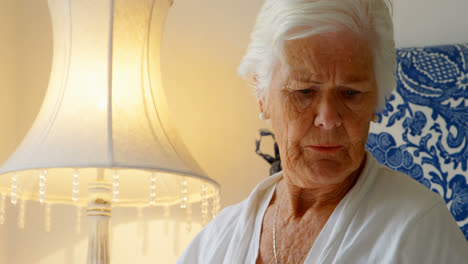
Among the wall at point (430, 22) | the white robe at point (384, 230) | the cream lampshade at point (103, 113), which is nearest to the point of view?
the white robe at point (384, 230)

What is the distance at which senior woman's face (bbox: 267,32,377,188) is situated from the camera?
89 cm

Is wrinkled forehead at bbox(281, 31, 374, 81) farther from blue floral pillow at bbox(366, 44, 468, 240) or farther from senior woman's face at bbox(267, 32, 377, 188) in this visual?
blue floral pillow at bbox(366, 44, 468, 240)

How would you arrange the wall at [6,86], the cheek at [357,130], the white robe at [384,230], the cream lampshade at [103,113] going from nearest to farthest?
the white robe at [384,230], the cheek at [357,130], the cream lampshade at [103,113], the wall at [6,86]

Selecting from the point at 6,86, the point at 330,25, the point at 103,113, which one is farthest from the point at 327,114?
the point at 6,86

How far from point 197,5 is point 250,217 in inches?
46.0

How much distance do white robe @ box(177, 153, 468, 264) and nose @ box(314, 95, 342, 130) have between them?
0.40 feet

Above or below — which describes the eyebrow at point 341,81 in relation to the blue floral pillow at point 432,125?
above

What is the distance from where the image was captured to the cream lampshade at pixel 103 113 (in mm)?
1395

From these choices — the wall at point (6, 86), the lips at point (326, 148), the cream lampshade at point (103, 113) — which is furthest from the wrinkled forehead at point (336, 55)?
the wall at point (6, 86)

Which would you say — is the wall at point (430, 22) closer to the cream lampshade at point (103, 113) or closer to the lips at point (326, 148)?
the cream lampshade at point (103, 113)

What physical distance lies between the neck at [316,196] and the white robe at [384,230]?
3cm

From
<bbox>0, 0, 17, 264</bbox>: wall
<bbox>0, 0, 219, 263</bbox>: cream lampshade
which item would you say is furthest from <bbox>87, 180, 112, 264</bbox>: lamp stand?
<bbox>0, 0, 17, 264</bbox>: wall

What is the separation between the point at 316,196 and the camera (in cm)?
100

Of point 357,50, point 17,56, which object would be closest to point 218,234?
point 357,50
